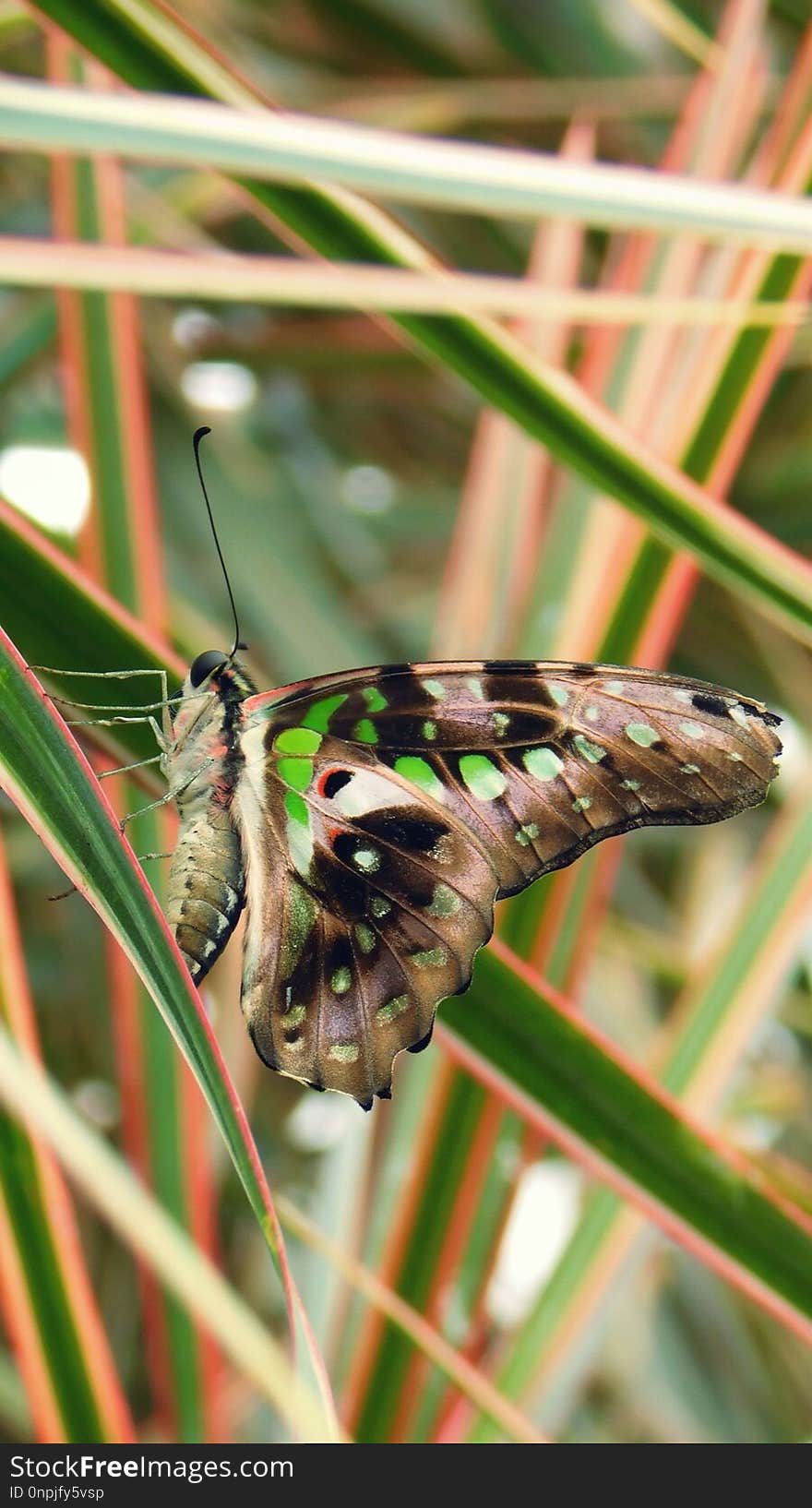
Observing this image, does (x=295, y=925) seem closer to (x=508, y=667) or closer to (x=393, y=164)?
(x=508, y=667)

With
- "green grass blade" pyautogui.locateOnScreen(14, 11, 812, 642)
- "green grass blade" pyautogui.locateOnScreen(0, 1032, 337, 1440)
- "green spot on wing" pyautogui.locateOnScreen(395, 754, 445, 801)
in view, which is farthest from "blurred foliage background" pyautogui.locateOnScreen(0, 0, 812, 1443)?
"green grass blade" pyautogui.locateOnScreen(0, 1032, 337, 1440)

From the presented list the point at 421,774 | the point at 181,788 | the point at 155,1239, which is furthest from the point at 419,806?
the point at 155,1239

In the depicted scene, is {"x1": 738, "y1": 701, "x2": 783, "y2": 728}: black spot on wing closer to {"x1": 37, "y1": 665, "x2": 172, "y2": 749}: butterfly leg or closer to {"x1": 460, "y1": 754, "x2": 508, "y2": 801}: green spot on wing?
{"x1": 460, "y1": 754, "x2": 508, "y2": 801}: green spot on wing

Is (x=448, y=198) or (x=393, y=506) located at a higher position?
(x=393, y=506)

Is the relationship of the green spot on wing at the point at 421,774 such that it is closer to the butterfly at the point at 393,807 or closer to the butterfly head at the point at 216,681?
the butterfly at the point at 393,807

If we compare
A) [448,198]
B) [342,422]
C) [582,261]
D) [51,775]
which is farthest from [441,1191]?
[582,261]
